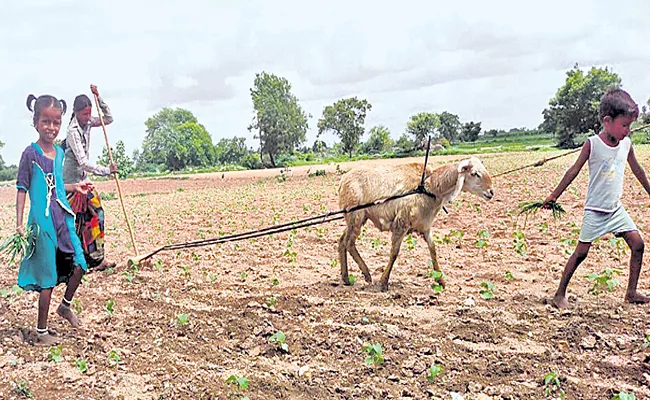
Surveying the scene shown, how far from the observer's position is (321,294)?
23.3 ft

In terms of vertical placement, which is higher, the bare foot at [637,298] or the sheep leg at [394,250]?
the sheep leg at [394,250]

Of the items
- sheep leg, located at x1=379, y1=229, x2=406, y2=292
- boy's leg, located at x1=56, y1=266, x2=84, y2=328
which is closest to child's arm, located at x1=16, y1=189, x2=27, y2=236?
boy's leg, located at x1=56, y1=266, x2=84, y2=328

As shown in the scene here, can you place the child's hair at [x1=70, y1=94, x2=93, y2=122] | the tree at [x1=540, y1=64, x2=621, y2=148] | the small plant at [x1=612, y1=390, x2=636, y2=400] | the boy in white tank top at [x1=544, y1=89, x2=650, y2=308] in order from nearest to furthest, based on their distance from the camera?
the small plant at [x1=612, y1=390, x2=636, y2=400] < the boy in white tank top at [x1=544, y1=89, x2=650, y2=308] < the child's hair at [x1=70, y1=94, x2=93, y2=122] < the tree at [x1=540, y1=64, x2=621, y2=148]

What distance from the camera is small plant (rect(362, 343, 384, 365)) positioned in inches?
196

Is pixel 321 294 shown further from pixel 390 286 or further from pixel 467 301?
pixel 467 301

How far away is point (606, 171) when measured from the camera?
19.0 feet

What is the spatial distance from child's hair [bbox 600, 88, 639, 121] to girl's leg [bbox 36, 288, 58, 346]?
5.73 meters

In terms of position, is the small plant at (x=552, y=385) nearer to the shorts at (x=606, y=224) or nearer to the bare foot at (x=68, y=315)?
the shorts at (x=606, y=224)

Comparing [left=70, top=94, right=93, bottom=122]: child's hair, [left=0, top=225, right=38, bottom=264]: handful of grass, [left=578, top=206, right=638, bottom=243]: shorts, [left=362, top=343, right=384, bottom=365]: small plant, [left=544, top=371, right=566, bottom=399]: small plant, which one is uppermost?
[left=70, top=94, right=93, bottom=122]: child's hair

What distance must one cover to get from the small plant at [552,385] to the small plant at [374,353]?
1.34 m

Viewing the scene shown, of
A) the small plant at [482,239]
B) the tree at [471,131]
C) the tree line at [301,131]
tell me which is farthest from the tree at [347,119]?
the small plant at [482,239]

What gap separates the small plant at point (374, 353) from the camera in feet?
16.4

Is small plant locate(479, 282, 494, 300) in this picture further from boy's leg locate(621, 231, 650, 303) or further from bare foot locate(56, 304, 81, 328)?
bare foot locate(56, 304, 81, 328)

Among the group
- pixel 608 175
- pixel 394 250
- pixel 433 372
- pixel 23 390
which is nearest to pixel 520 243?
pixel 394 250
